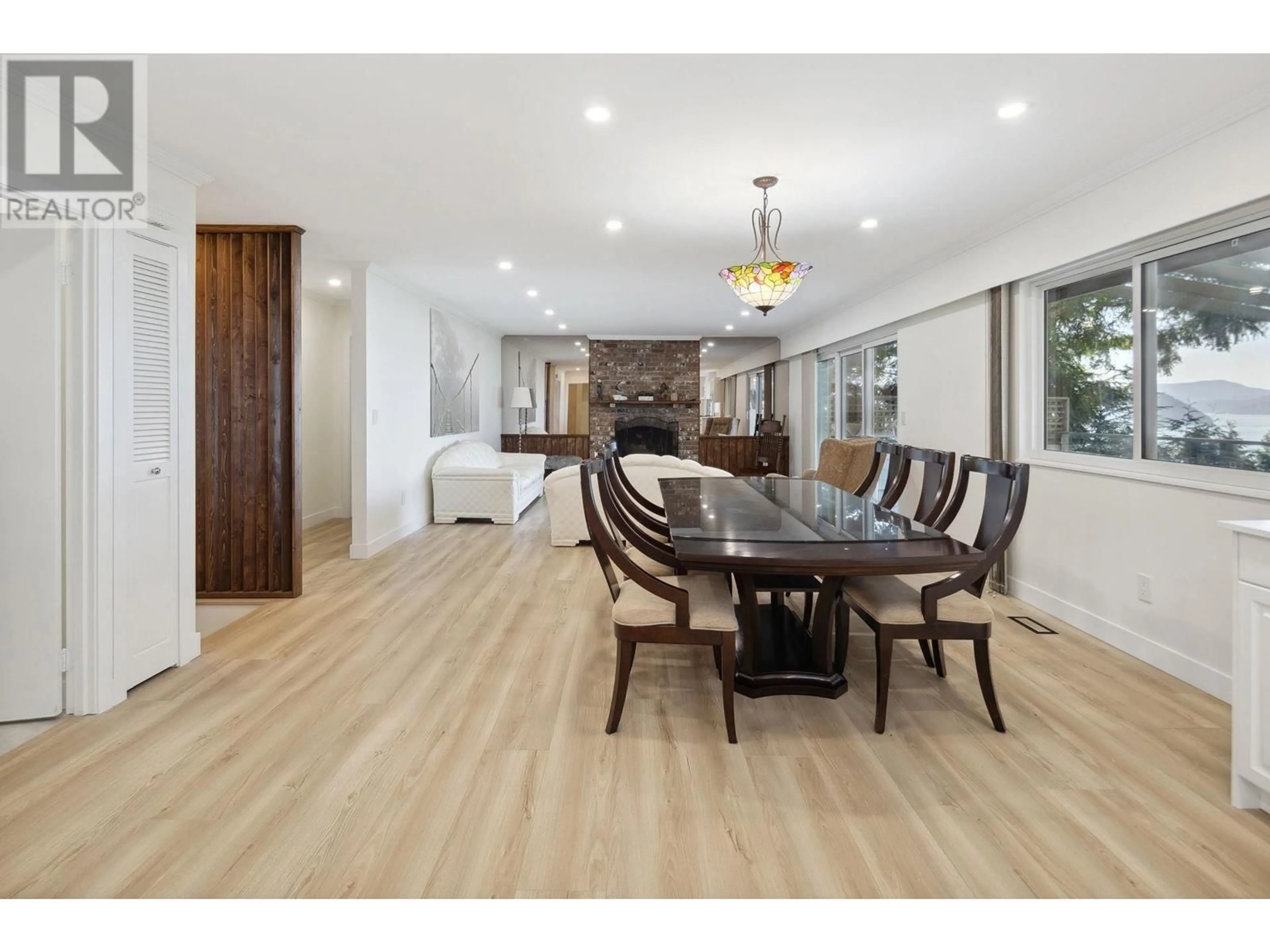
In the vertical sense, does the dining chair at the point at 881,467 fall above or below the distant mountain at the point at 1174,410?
below

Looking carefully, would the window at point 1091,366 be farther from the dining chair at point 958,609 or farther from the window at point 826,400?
the window at point 826,400

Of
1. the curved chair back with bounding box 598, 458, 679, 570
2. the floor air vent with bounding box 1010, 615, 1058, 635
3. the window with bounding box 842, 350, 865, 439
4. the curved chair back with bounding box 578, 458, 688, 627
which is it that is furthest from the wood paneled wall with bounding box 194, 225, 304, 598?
the window with bounding box 842, 350, 865, 439

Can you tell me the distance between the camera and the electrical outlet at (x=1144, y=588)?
3.03 metres

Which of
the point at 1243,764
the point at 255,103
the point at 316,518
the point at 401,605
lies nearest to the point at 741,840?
the point at 1243,764

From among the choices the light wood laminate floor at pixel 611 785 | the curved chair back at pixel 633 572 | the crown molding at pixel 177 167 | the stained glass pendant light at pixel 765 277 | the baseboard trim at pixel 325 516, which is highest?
the crown molding at pixel 177 167

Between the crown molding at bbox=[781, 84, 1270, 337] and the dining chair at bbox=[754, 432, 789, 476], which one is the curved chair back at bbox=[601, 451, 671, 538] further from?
the dining chair at bbox=[754, 432, 789, 476]

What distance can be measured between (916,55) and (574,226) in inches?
94.4

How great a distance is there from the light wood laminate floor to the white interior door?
218mm

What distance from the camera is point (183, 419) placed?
301 centimetres

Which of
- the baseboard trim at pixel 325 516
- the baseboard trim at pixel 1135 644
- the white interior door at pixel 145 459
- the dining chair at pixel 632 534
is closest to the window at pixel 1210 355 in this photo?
the baseboard trim at pixel 1135 644

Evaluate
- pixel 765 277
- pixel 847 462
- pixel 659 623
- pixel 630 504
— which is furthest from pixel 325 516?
pixel 659 623

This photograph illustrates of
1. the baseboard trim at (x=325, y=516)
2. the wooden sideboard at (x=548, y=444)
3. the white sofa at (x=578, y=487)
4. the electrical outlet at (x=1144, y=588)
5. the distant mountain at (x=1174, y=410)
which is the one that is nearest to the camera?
the distant mountain at (x=1174, y=410)

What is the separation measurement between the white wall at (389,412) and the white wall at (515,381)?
10.4 ft
